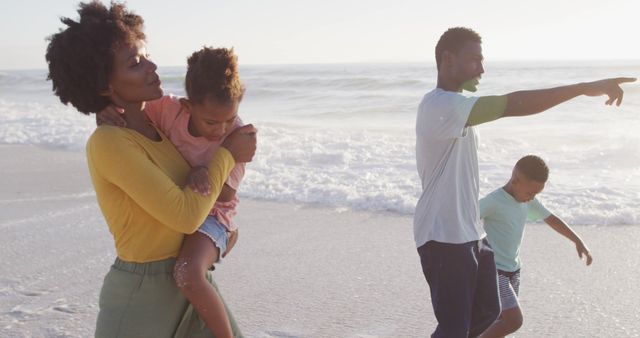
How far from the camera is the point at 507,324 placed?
3771 mm

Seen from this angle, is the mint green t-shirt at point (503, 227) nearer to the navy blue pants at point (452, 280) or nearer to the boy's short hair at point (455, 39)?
the navy blue pants at point (452, 280)

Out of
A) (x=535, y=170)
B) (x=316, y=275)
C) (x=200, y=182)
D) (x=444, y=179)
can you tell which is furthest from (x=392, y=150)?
(x=200, y=182)

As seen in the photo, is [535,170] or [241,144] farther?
[535,170]

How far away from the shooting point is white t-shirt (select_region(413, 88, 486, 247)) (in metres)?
2.99

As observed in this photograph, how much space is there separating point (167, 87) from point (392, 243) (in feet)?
98.6

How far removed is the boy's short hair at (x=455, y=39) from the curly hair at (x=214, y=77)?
121 cm

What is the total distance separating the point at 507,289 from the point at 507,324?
0.59ft

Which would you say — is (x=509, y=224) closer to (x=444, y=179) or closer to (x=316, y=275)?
(x=444, y=179)

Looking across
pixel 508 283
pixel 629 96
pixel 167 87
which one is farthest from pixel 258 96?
pixel 508 283

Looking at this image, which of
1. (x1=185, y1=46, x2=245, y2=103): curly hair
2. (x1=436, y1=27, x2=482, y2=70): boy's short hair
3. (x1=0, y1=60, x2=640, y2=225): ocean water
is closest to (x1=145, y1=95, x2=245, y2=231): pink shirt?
(x1=185, y1=46, x2=245, y2=103): curly hair

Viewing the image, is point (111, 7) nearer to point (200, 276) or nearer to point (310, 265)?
point (200, 276)

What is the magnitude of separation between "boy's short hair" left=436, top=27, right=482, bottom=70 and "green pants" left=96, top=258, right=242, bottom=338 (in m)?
1.56

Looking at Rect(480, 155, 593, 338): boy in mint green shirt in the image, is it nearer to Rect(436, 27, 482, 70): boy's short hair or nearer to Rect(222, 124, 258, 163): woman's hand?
Rect(436, 27, 482, 70): boy's short hair

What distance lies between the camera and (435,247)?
3.05 m
